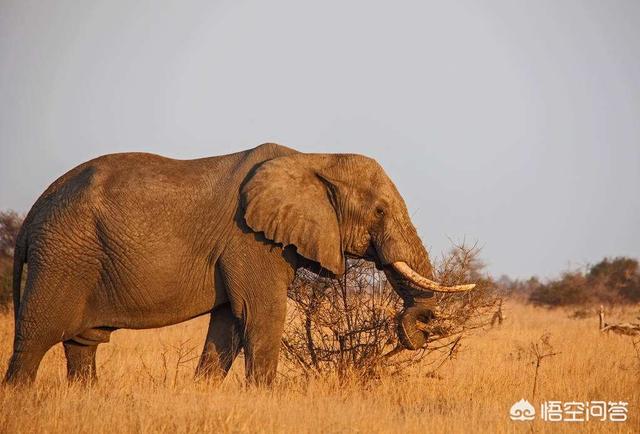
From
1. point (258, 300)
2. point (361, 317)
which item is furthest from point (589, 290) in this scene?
point (258, 300)

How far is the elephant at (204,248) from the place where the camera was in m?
9.59

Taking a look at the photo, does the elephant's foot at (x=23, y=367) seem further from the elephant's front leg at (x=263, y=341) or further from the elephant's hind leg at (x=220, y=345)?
the elephant's front leg at (x=263, y=341)

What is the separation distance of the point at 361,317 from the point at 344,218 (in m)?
1.56

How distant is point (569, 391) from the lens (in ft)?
33.3

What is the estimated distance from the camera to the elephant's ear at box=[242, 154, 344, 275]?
9789 millimetres

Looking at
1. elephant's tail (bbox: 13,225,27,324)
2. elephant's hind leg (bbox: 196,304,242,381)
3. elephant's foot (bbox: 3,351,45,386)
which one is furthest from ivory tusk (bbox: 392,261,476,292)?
elephant's tail (bbox: 13,225,27,324)

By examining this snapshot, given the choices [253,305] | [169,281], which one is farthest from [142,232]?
[253,305]

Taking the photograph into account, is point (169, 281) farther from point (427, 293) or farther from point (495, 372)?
point (495, 372)

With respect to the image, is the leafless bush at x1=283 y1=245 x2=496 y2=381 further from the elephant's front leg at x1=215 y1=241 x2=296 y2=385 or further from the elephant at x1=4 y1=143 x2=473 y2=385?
the elephant's front leg at x1=215 y1=241 x2=296 y2=385

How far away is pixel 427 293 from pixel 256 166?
2.33 metres

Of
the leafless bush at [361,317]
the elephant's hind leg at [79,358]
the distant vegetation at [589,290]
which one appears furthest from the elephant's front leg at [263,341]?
the distant vegetation at [589,290]

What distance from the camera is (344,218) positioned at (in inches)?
400

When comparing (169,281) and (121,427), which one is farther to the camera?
(169,281)

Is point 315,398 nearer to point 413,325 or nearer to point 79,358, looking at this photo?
point 413,325
